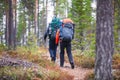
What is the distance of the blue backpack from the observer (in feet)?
39.1

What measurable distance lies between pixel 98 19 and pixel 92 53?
7312 mm

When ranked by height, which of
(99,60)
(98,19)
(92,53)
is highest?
(98,19)

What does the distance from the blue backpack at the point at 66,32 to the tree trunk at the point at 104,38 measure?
418 cm

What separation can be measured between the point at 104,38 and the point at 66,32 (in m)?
4.34

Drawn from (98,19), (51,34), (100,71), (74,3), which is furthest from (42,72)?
(74,3)

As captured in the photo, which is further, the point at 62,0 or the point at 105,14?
the point at 62,0

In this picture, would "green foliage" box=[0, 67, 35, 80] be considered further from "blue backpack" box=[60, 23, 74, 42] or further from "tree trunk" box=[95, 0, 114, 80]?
"blue backpack" box=[60, 23, 74, 42]

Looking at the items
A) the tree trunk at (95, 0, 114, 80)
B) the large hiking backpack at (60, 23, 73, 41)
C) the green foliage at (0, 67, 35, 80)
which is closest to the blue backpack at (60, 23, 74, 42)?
the large hiking backpack at (60, 23, 73, 41)

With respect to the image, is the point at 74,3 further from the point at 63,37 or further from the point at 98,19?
the point at 98,19

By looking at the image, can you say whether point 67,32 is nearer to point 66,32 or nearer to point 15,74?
point 66,32

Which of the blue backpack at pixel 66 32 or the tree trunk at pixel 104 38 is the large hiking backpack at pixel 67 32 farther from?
the tree trunk at pixel 104 38

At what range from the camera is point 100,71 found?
25.6ft

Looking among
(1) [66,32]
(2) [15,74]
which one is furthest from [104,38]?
(1) [66,32]

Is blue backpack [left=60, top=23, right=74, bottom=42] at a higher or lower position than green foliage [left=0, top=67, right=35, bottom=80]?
higher
